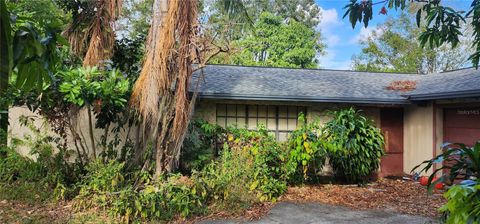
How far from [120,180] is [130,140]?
6.24 feet

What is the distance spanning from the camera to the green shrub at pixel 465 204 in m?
2.82

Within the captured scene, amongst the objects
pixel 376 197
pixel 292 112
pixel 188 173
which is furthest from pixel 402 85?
pixel 188 173

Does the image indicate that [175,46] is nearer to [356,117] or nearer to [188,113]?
[188,113]

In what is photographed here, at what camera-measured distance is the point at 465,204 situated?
2928 mm

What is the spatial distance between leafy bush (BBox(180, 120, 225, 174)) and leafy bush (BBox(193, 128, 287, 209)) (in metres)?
0.42

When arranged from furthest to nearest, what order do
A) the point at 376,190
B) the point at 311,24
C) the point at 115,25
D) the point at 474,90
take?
1. the point at 311,24
2. the point at 376,190
3. the point at 474,90
4. the point at 115,25

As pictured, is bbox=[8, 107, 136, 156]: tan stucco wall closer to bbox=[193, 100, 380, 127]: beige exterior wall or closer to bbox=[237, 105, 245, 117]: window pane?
bbox=[193, 100, 380, 127]: beige exterior wall

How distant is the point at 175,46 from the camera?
719cm

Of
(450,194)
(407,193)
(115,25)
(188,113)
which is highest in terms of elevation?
(115,25)

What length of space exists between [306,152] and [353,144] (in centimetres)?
138

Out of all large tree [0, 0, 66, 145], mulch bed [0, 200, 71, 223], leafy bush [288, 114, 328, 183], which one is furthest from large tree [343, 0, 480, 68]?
mulch bed [0, 200, 71, 223]

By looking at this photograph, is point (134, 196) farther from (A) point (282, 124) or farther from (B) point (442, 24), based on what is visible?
(A) point (282, 124)

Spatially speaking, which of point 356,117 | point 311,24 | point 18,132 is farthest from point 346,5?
point 311,24

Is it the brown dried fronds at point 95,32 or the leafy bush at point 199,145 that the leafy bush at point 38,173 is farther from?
the leafy bush at point 199,145
